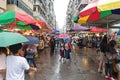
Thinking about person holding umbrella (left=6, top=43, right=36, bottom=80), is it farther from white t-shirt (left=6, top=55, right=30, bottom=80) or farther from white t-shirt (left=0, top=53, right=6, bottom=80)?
white t-shirt (left=0, top=53, right=6, bottom=80)

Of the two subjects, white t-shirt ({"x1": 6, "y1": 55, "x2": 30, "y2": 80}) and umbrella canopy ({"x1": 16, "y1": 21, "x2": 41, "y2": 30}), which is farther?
umbrella canopy ({"x1": 16, "y1": 21, "x2": 41, "y2": 30})

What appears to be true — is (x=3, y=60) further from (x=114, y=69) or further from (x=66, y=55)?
(x=66, y=55)

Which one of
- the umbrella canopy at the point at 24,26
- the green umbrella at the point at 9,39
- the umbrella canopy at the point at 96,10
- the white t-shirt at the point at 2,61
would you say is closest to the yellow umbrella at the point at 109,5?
the umbrella canopy at the point at 96,10

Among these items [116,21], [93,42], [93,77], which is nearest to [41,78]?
[93,77]

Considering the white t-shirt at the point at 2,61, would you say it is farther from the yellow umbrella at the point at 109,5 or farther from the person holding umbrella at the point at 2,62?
the yellow umbrella at the point at 109,5

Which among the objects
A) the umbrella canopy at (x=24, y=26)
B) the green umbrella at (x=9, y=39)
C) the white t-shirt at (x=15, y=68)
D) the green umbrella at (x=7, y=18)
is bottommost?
the white t-shirt at (x=15, y=68)

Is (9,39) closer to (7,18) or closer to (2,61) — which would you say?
(2,61)

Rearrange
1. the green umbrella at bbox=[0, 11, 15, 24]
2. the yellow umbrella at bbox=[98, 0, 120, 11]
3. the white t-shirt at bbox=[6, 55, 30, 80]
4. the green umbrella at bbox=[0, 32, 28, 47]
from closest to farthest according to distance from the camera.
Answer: the white t-shirt at bbox=[6, 55, 30, 80] → the green umbrella at bbox=[0, 32, 28, 47] → the yellow umbrella at bbox=[98, 0, 120, 11] → the green umbrella at bbox=[0, 11, 15, 24]

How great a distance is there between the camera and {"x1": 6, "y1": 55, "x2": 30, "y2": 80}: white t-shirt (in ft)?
20.8

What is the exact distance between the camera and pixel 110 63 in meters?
12.2

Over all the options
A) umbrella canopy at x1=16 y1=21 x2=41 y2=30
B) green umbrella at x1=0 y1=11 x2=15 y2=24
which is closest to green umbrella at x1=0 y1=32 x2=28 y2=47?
green umbrella at x1=0 y1=11 x2=15 y2=24

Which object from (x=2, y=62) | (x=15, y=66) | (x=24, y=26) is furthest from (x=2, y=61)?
(x=24, y=26)

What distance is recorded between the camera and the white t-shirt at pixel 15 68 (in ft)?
20.8

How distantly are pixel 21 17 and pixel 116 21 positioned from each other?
672 centimetres
